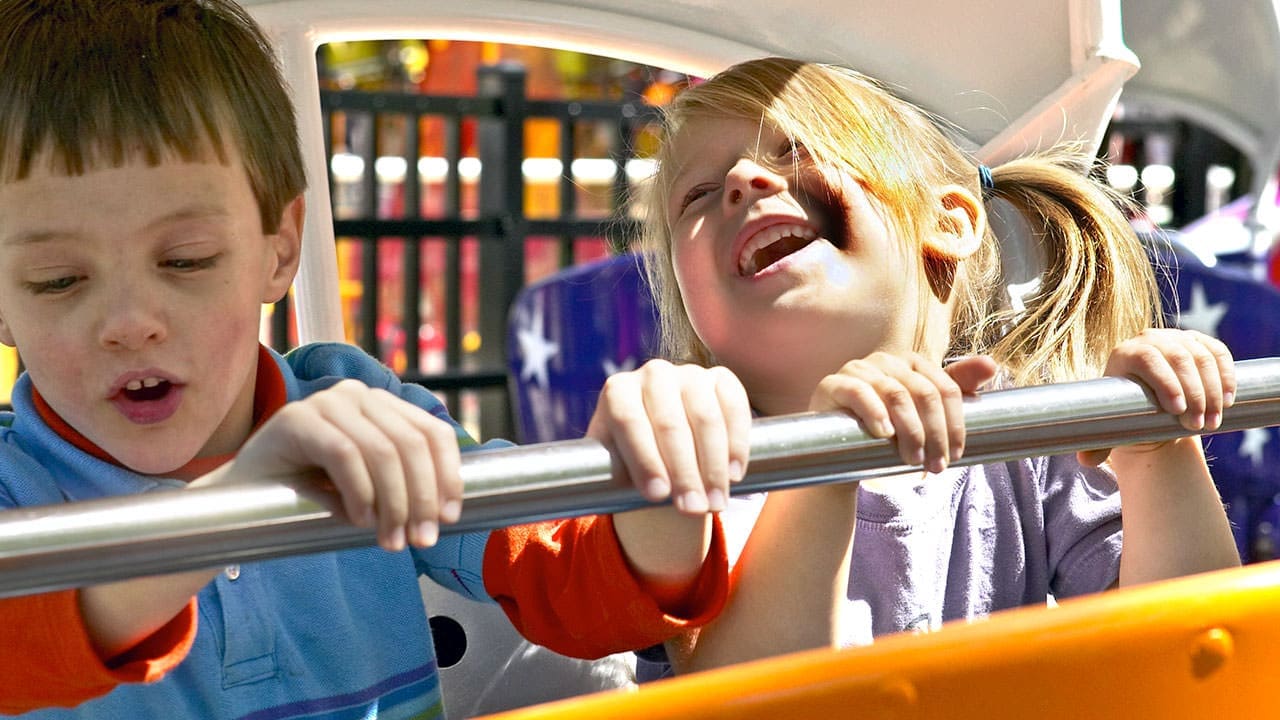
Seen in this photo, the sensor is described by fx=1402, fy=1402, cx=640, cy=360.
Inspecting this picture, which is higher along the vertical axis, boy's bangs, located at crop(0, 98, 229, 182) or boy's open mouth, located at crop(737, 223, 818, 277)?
boy's bangs, located at crop(0, 98, 229, 182)

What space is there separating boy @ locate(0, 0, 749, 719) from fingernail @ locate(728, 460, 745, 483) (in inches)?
2.0

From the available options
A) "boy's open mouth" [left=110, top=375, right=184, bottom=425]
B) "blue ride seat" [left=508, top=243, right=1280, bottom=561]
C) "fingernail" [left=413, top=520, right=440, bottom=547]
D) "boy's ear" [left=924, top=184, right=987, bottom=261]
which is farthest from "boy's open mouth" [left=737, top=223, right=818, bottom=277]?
"blue ride seat" [left=508, top=243, right=1280, bottom=561]

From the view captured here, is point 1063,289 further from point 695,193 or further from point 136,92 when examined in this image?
point 136,92

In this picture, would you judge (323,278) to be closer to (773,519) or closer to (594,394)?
(773,519)

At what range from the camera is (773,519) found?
94cm

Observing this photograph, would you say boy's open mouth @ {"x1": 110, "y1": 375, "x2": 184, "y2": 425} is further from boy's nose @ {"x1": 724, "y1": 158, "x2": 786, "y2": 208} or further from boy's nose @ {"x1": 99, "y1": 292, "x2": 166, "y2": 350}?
boy's nose @ {"x1": 724, "y1": 158, "x2": 786, "y2": 208}

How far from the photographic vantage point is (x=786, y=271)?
1087mm

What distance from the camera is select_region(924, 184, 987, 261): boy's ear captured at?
1.21 m

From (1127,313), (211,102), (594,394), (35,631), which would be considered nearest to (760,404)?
(1127,313)

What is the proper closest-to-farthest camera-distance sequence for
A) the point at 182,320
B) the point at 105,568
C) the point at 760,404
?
the point at 105,568 < the point at 182,320 < the point at 760,404

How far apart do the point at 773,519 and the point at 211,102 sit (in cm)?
48

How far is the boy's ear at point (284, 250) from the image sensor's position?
102cm

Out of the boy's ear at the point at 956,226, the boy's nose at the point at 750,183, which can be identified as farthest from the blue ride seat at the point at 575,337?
the boy's nose at the point at 750,183

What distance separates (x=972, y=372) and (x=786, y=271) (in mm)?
311
